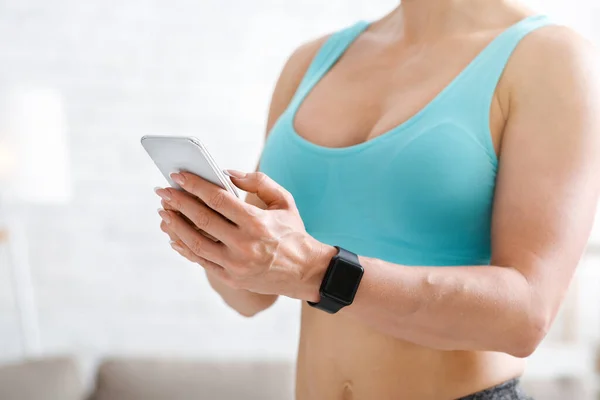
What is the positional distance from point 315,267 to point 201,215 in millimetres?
122

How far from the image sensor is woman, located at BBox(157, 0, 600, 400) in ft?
2.18

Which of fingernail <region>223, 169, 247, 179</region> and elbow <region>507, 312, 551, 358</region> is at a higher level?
fingernail <region>223, 169, 247, 179</region>

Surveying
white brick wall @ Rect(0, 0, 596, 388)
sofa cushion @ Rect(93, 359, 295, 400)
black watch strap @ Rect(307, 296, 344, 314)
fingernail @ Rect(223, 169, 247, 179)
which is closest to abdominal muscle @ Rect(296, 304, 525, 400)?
black watch strap @ Rect(307, 296, 344, 314)

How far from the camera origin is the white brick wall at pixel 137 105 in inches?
112

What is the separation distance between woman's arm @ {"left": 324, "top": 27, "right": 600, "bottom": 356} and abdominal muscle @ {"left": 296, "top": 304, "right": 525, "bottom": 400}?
108mm

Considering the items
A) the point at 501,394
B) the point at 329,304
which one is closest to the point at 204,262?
the point at 329,304

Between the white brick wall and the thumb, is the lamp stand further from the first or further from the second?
the thumb

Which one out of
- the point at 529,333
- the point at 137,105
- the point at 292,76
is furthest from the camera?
the point at 137,105

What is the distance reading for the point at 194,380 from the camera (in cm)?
216

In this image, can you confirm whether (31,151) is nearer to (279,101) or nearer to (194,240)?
(279,101)

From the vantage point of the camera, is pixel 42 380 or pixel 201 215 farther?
pixel 42 380

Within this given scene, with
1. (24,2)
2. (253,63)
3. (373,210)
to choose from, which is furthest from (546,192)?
(24,2)

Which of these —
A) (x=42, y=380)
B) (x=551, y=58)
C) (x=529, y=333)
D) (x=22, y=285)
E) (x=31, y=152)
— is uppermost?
(x=551, y=58)

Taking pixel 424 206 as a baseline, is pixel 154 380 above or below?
below
